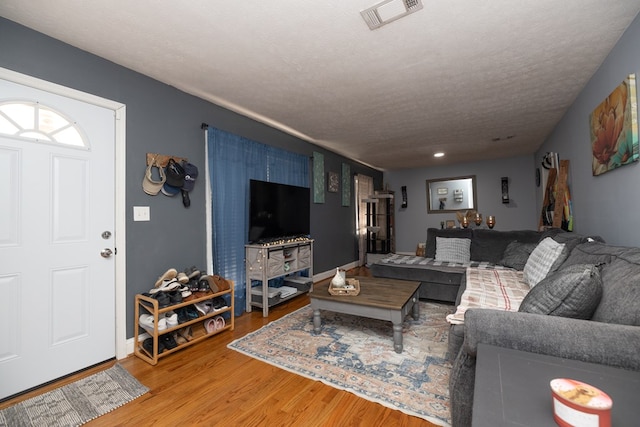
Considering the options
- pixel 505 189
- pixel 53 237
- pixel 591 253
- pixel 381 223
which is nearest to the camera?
pixel 591 253

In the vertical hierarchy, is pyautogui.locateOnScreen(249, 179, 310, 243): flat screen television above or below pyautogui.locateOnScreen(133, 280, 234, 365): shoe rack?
above

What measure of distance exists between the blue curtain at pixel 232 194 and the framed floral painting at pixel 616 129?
130 inches

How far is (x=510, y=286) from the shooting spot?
2.43 metres

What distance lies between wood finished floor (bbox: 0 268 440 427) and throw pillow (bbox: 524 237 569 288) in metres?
1.53

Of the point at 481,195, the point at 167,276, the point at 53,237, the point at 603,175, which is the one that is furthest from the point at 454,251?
the point at 53,237

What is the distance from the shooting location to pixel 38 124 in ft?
6.21

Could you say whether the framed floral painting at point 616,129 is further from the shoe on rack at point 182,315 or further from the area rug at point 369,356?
the shoe on rack at point 182,315

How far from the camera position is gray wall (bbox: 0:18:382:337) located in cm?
190

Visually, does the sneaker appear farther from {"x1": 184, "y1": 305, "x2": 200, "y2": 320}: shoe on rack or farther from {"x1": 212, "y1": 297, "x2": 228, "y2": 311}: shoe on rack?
{"x1": 212, "y1": 297, "x2": 228, "y2": 311}: shoe on rack

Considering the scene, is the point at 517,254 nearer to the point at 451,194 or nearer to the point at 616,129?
the point at 616,129

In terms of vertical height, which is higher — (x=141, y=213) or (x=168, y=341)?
(x=141, y=213)

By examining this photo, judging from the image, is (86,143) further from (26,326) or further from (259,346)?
(259,346)

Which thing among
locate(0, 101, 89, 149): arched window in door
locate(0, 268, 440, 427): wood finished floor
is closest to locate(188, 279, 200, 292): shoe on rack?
locate(0, 268, 440, 427): wood finished floor

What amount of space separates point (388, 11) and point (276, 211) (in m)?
2.46
